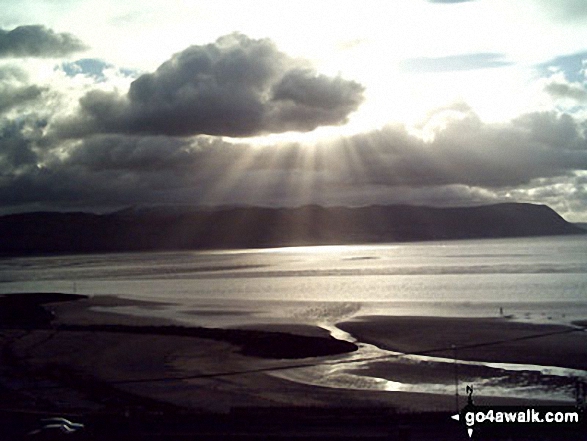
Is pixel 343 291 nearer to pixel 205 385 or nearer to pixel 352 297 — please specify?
pixel 352 297

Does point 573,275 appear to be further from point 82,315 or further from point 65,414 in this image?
point 65,414

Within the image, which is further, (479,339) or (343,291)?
(343,291)

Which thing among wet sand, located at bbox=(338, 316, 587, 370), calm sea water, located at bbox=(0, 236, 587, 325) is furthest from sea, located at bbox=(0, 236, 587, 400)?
wet sand, located at bbox=(338, 316, 587, 370)

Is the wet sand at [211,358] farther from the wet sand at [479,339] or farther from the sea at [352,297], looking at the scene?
the sea at [352,297]

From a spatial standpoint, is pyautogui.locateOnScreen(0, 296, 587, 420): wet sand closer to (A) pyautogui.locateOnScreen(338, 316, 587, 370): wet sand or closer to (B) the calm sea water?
(A) pyautogui.locateOnScreen(338, 316, 587, 370): wet sand

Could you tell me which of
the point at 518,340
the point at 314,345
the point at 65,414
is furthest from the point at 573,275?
the point at 65,414

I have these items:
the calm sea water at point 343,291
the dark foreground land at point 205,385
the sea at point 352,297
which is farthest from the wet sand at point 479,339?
the calm sea water at point 343,291

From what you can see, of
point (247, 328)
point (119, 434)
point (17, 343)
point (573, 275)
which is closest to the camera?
point (119, 434)

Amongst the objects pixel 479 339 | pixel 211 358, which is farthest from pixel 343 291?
pixel 211 358
